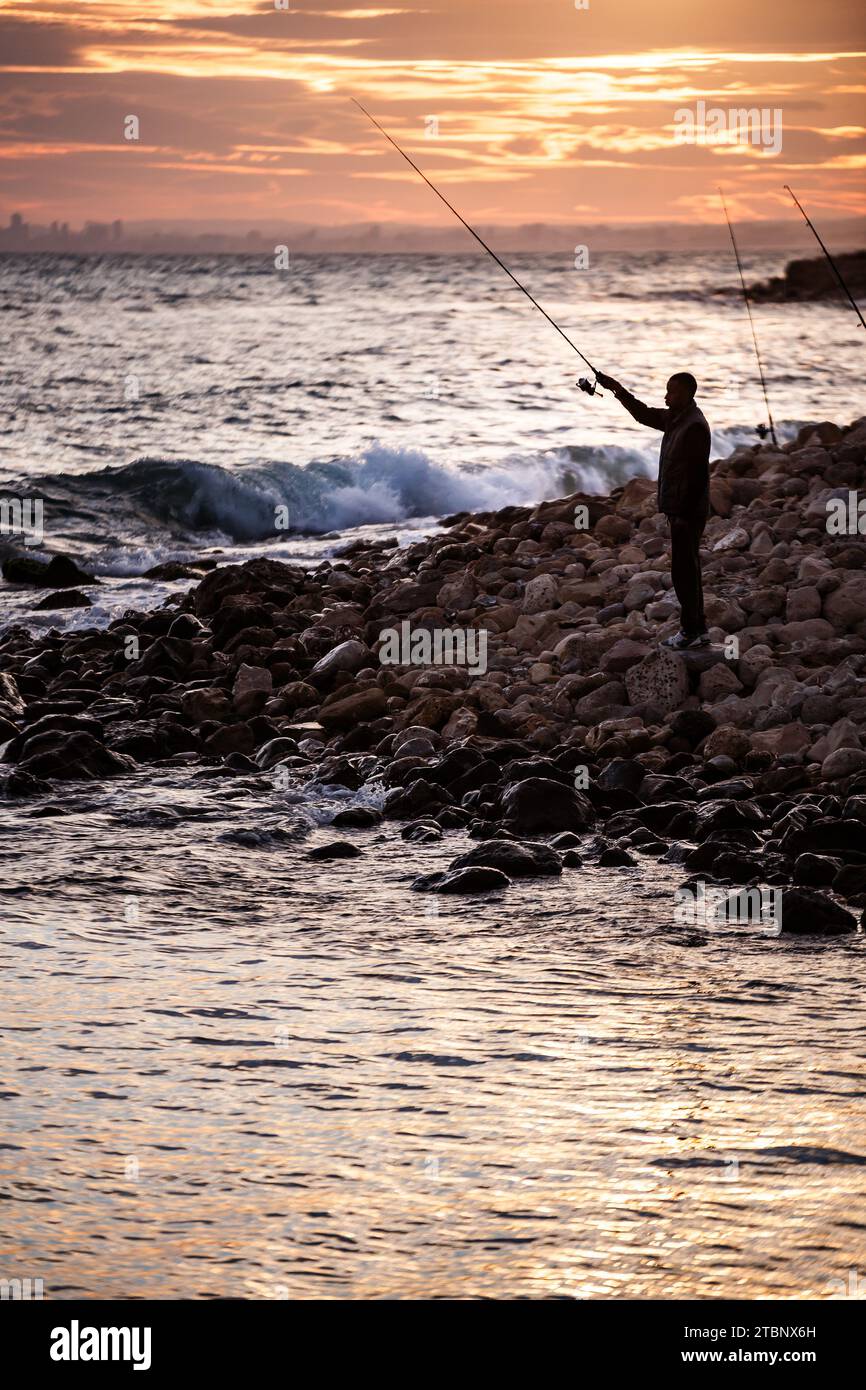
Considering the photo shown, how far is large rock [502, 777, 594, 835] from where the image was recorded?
815 cm

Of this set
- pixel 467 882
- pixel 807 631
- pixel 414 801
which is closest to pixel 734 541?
pixel 807 631

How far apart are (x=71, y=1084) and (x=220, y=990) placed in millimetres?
958

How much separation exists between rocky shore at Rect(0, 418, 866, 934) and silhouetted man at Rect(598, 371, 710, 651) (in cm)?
58

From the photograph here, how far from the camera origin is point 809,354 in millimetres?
41562

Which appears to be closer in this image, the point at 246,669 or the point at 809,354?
the point at 246,669

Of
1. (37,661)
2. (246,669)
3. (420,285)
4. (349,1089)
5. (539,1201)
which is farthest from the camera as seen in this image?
(420,285)

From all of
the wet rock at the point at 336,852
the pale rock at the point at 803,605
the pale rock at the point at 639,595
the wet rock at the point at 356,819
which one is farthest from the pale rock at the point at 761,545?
the wet rock at the point at 336,852

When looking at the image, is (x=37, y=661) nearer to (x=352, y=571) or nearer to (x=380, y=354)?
(x=352, y=571)

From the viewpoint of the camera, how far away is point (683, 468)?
379 inches

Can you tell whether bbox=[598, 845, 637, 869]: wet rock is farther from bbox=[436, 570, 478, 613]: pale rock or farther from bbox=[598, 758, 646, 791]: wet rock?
bbox=[436, 570, 478, 613]: pale rock

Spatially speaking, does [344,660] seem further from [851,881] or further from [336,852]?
[851,881]

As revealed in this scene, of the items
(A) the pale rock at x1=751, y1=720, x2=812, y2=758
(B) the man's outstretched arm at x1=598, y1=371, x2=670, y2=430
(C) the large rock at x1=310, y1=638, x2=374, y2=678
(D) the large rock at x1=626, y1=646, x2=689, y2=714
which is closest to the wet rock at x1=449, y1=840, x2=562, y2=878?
(A) the pale rock at x1=751, y1=720, x2=812, y2=758

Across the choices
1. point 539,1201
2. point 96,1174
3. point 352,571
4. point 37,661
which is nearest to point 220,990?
point 96,1174

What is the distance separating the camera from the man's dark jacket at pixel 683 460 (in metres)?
9.59
